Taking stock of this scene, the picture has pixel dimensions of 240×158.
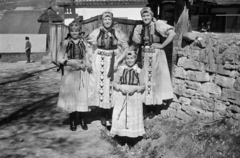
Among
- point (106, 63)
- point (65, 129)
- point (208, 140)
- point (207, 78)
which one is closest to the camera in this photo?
point (208, 140)

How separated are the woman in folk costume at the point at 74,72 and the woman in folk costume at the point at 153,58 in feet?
3.50

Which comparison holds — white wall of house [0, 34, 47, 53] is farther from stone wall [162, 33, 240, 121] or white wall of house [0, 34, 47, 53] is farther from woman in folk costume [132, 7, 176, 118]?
stone wall [162, 33, 240, 121]

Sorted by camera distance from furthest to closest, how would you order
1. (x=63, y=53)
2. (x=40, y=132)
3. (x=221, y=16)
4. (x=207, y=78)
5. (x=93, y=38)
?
(x=221, y=16) → (x=40, y=132) → (x=93, y=38) → (x=63, y=53) → (x=207, y=78)

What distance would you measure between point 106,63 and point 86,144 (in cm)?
148

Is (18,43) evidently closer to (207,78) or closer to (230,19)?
(230,19)

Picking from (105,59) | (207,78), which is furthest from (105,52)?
(207,78)

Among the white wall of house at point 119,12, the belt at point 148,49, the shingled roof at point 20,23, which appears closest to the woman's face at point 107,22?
the belt at point 148,49

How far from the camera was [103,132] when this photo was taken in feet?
18.6

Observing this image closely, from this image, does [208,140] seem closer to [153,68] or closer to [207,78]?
[207,78]

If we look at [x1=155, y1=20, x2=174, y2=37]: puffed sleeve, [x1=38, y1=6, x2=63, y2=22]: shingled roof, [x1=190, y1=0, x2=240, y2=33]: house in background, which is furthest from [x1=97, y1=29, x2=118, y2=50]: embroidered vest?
[x1=38, y1=6, x2=63, y2=22]: shingled roof

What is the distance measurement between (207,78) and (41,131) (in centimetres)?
323

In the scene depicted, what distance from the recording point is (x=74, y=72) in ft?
18.0

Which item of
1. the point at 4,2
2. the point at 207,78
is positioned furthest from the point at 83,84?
the point at 4,2

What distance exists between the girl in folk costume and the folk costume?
53 cm
